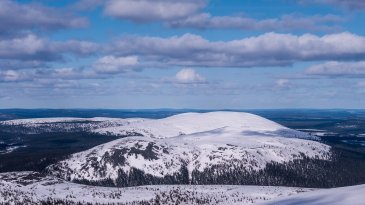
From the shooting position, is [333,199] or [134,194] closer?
[333,199]

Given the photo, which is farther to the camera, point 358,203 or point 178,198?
point 178,198

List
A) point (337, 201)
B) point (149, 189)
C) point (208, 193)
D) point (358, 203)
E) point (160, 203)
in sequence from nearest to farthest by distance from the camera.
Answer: point (358, 203), point (337, 201), point (160, 203), point (208, 193), point (149, 189)

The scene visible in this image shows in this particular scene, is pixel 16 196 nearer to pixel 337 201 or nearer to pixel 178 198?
pixel 178 198

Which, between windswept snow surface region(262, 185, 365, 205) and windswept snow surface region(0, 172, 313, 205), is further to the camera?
windswept snow surface region(0, 172, 313, 205)

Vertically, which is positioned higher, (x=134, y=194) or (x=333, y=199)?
(x=333, y=199)

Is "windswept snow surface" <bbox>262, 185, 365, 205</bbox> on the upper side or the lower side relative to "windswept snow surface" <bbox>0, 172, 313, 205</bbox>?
upper

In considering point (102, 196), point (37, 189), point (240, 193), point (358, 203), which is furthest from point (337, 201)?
point (37, 189)

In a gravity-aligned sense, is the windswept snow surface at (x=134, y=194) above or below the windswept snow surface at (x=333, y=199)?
below

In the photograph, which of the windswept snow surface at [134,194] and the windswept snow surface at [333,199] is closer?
the windswept snow surface at [333,199]
